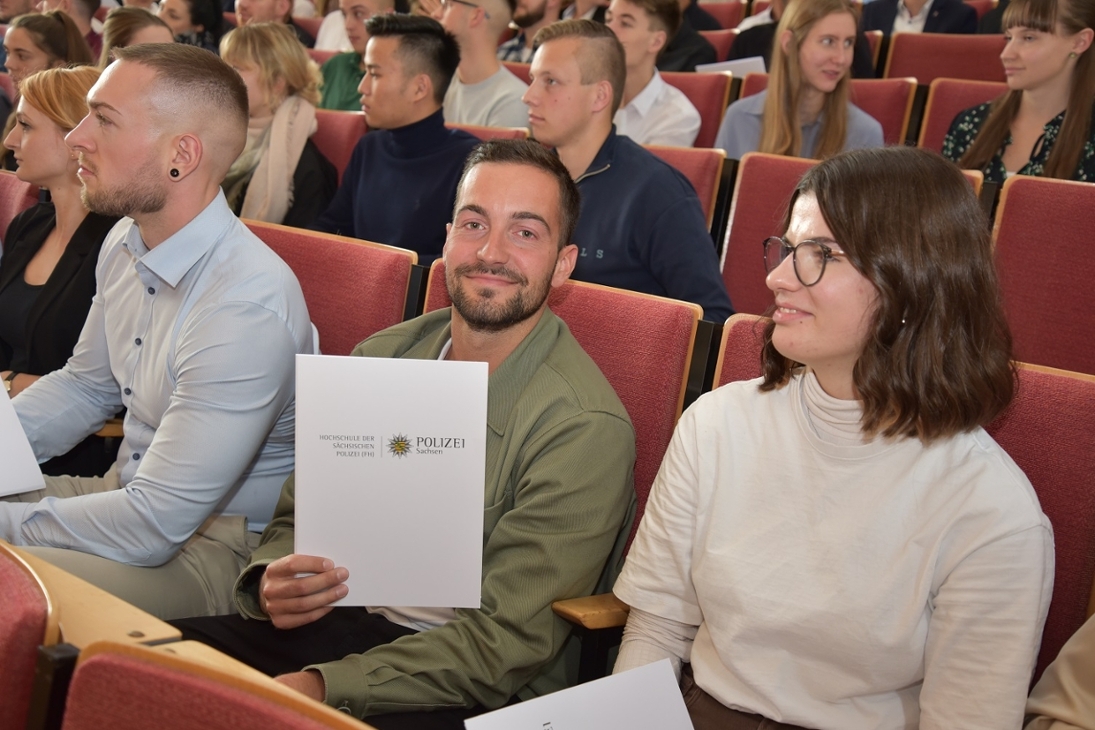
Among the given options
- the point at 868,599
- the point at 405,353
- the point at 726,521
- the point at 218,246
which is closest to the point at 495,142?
the point at 405,353

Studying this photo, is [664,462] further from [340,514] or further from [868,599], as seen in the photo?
[340,514]

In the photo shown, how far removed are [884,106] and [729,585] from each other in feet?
10.0

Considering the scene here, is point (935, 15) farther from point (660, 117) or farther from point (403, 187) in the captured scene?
point (403, 187)

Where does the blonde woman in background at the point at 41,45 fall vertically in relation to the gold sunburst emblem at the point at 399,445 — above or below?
above

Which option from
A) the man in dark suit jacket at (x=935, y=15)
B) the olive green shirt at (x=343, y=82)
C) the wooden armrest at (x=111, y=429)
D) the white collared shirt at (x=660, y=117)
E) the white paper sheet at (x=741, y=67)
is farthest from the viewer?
the man in dark suit jacket at (x=935, y=15)

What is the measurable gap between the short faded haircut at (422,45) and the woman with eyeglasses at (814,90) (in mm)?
1092

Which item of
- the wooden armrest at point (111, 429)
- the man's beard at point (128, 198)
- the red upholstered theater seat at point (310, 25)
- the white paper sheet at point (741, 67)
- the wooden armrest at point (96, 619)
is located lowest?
the wooden armrest at point (111, 429)

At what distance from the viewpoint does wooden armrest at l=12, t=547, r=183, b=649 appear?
104 cm

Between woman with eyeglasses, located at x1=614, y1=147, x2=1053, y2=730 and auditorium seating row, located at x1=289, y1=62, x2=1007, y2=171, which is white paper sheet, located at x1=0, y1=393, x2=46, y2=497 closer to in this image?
woman with eyeglasses, located at x1=614, y1=147, x2=1053, y2=730

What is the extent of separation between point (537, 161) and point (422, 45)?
2.12 metres

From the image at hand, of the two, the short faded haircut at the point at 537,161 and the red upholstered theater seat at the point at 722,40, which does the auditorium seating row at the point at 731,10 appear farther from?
the short faded haircut at the point at 537,161

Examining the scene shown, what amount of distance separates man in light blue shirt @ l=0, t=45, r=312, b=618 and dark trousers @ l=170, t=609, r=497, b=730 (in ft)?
0.61

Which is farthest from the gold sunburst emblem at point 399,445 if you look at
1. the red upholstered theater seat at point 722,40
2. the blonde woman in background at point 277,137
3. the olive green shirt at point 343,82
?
the red upholstered theater seat at point 722,40

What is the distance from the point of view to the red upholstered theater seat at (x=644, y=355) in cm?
189
